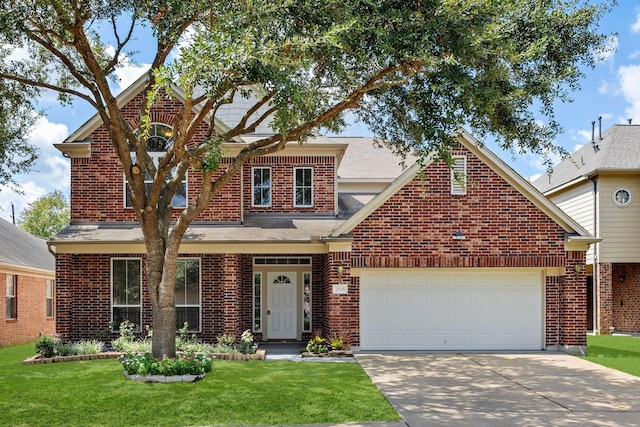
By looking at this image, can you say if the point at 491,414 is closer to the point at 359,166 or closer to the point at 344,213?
the point at 344,213

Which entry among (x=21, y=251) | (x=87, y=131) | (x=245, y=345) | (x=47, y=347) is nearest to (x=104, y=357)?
(x=47, y=347)

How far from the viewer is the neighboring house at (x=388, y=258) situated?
16.0 metres

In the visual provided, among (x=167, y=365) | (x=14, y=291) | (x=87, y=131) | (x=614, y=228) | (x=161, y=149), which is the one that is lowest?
(x=167, y=365)

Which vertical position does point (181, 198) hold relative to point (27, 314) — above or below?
above

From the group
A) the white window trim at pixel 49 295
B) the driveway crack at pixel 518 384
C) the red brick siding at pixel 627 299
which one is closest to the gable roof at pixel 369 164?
the red brick siding at pixel 627 299

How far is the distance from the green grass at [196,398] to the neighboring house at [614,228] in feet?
44.8

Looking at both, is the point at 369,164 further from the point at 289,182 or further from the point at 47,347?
the point at 47,347

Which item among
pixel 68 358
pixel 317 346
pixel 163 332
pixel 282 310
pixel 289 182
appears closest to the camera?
pixel 163 332

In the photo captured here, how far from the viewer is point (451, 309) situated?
16.3 meters

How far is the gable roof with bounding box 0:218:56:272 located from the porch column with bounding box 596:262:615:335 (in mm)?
20841

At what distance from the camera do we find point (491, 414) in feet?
30.5

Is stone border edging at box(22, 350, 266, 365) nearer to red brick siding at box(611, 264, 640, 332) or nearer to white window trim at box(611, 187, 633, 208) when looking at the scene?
white window trim at box(611, 187, 633, 208)

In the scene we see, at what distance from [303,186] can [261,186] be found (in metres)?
1.26

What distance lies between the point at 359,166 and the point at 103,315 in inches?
459
